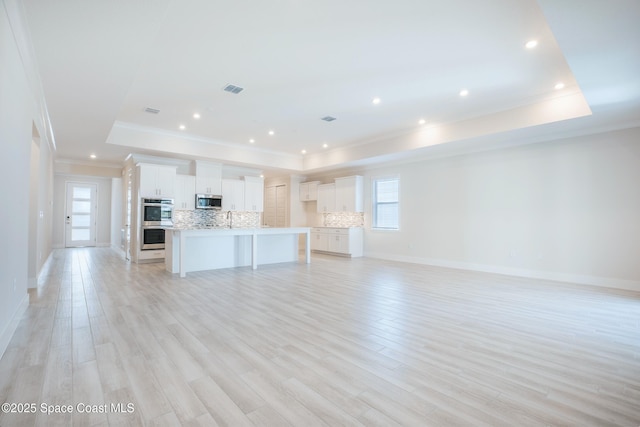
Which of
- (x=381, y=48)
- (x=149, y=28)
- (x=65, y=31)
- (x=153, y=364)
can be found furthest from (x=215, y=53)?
(x=153, y=364)

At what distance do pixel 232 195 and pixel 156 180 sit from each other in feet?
6.59

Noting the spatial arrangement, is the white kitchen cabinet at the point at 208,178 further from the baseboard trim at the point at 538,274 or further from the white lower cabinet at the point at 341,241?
the baseboard trim at the point at 538,274

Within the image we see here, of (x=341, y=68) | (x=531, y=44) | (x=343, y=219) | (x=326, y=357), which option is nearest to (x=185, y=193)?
(x=343, y=219)

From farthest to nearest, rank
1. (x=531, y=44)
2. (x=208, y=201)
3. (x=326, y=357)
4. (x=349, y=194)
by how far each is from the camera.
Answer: (x=349, y=194) → (x=208, y=201) → (x=531, y=44) → (x=326, y=357)

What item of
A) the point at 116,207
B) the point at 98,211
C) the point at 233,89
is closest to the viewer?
the point at 233,89

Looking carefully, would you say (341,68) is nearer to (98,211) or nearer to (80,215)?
(98,211)

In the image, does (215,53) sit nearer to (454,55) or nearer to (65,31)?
(65,31)

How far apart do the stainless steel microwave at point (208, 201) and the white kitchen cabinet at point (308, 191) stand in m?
3.30

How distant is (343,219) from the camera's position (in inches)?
396

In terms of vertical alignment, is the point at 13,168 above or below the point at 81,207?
above

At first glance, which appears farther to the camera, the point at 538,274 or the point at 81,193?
the point at 81,193

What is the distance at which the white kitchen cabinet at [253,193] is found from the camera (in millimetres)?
9023

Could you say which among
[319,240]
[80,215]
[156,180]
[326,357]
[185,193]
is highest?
[156,180]

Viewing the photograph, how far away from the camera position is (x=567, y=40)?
282 centimetres
